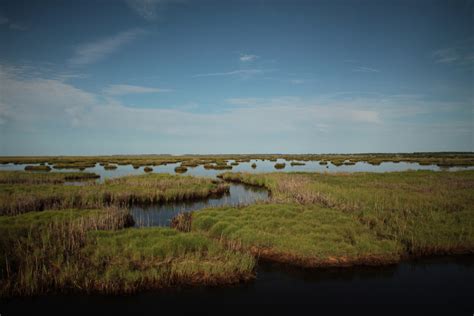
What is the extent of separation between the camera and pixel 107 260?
11570mm

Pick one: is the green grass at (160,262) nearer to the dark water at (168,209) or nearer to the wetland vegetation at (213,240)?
the wetland vegetation at (213,240)

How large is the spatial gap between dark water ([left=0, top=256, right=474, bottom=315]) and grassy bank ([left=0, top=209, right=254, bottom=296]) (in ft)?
1.44

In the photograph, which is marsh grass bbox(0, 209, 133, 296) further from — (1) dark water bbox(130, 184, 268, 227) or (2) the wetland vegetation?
(1) dark water bbox(130, 184, 268, 227)

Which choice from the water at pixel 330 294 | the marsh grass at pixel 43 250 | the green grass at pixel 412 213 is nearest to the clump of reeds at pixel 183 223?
the marsh grass at pixel 43 250

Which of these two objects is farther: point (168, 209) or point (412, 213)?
point (168, 209)

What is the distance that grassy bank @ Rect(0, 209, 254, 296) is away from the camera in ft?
33.7

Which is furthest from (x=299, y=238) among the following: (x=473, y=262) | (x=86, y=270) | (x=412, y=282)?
(x=86, y=270)

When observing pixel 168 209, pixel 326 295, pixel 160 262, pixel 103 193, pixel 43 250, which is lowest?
pixel 326 295

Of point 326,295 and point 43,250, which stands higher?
point 43,250

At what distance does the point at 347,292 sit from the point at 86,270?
10.7 metres

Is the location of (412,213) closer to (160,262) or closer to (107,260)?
(160,262)

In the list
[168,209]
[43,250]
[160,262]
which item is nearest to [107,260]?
[160,262]

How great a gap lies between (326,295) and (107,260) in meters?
9.33

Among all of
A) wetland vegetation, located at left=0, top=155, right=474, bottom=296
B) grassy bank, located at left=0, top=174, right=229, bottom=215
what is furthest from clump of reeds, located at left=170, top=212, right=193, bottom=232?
grassy bank, located at left=0, top=174, right=229, bottom=215
